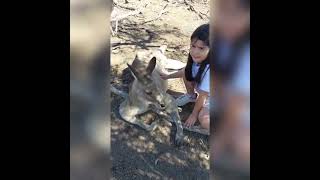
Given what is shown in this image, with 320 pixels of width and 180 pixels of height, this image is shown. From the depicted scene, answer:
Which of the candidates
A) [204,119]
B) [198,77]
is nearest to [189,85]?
[198,77]

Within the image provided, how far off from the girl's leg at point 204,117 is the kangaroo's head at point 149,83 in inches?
6.6

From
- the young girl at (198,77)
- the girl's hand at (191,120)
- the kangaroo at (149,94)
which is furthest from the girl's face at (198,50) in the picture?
the girl's hand at (191,120)

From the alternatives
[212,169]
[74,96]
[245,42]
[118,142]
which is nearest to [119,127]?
[118,142]

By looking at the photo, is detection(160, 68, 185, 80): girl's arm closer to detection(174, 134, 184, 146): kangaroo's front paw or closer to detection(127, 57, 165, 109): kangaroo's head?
detection(127, 57, 165, 109): kangaroo's head

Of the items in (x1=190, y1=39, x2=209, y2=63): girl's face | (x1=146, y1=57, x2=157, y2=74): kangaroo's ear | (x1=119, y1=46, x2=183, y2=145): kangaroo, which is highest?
(x1=190, y1=39, x2=209, y2=63): girl's face

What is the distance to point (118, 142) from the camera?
2348 millimetres

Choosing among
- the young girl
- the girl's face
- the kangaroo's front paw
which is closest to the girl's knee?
the young girl

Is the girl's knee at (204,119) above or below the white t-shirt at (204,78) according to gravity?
below

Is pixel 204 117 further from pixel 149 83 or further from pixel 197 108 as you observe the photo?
pixel 149 83

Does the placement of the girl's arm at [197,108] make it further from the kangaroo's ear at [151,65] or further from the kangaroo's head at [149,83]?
the kangaroo's ear at [151,65]

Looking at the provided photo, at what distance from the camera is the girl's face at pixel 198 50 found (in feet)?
7.66

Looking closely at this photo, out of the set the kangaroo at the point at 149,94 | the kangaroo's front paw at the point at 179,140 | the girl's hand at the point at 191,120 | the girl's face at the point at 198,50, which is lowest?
the kangaroo's front paw at the point at 179,140

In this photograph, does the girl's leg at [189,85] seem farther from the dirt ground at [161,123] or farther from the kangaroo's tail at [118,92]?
the kangaroo's tail at [118,92]

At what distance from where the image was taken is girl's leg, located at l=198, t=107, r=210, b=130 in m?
2.33
